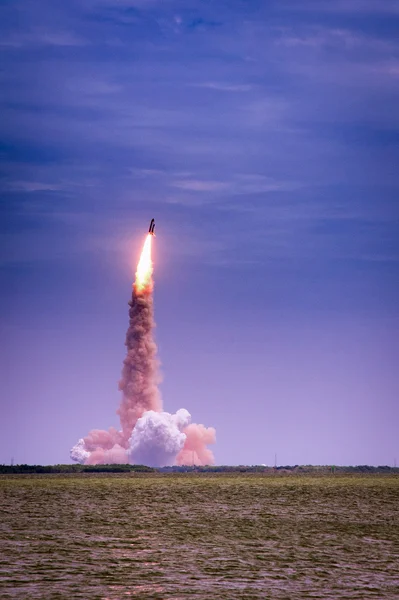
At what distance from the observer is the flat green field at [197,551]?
1930 inches

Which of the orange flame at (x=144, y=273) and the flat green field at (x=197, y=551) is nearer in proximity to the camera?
the flat green field at (x=197, y=551)

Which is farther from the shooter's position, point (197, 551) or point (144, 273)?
point (144, 273)

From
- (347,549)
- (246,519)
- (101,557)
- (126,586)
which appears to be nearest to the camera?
(126,586)

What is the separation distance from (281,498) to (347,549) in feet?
254

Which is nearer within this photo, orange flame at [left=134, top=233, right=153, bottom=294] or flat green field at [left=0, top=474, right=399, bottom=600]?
flat green field at [left=0, top=474, right=399, bottom=600]

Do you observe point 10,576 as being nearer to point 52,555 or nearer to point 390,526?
point 52,555

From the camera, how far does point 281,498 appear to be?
5733 inches

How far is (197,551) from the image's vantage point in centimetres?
6706

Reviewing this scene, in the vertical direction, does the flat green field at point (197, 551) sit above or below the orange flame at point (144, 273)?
below

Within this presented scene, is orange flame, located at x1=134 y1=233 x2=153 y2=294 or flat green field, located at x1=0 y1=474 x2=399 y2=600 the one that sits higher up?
orange flame, located at x1=134 y1=233 x2=153 y2=294

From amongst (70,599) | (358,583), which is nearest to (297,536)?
(358,583)

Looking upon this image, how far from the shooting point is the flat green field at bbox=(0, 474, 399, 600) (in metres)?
49.0

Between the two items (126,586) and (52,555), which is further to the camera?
(52,555)

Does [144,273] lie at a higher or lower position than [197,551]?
higher
